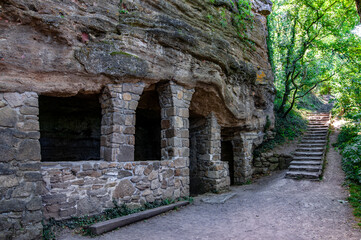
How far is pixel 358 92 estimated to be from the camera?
10.1m

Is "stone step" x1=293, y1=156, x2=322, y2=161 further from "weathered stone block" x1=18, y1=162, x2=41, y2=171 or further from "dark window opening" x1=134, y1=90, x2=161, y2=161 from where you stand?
"weathered stone block" x1=18, y1=162, x2=41, y2=171

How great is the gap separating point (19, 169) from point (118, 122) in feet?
6.11

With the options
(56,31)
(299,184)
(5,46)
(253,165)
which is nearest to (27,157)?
(5,46)

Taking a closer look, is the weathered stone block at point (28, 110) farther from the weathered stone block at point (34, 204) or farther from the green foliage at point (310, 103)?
the green foliage at point (310, 103)

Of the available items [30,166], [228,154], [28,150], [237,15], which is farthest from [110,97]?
[228,154]

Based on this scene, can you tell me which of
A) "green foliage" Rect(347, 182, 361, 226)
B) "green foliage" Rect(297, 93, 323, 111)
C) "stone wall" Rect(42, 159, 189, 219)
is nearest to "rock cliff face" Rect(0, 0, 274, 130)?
"stone wall" Rect(42, 159, 189, 219)

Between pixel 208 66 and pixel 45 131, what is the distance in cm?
506

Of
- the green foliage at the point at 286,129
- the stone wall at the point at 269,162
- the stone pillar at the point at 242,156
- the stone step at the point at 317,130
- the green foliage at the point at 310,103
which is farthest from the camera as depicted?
the green foliage at the point at 310,103

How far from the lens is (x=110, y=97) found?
17.3 feet

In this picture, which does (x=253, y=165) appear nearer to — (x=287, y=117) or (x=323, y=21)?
(x=287, y=117)

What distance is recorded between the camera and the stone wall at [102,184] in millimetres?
4355

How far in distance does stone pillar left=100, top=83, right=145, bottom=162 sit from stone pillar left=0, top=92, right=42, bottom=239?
1343mm

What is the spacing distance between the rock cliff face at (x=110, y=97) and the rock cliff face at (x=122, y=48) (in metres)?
0.02

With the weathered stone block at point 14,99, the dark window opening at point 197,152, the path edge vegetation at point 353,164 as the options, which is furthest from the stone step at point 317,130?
the weathered stone block at point 14,99
